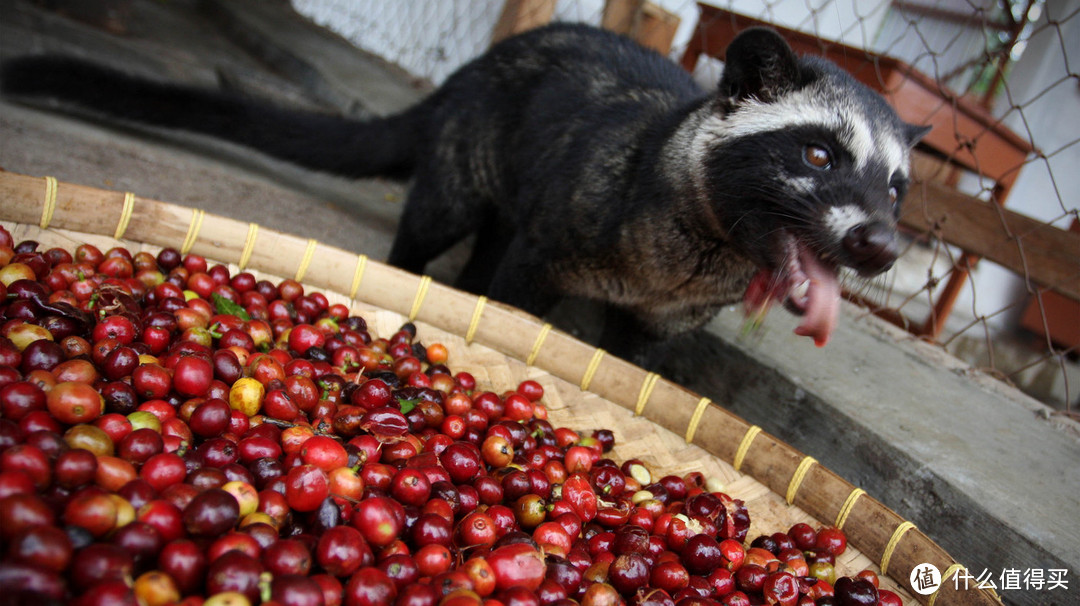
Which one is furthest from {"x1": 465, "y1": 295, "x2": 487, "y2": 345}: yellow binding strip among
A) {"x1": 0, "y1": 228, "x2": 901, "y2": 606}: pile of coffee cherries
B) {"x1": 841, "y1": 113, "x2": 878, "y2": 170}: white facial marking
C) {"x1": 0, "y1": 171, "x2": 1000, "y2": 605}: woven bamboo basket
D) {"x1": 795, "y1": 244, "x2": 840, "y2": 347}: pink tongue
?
{"x1": 841, "y1": 113, "x2": 878, "y2": 170}: white facial marking

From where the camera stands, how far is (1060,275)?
3.04m

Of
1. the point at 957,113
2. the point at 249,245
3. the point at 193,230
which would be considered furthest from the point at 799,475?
the point at 957,113

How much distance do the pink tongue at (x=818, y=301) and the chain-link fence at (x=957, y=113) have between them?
15.0 inches

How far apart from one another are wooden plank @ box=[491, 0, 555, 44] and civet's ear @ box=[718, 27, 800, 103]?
3.03 m

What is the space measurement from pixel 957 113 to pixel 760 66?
237cm

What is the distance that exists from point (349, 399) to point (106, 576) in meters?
0.81

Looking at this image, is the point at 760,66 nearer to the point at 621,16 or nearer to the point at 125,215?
the point at 125,215

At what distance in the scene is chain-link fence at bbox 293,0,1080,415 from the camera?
3.15 m

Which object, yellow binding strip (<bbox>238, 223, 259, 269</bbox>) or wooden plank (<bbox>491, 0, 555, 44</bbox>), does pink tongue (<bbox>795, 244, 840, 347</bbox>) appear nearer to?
yellow binding strip (<bbox>238, 223, 259, 269</bbox>)

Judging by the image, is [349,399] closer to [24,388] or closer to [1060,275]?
[24,388]

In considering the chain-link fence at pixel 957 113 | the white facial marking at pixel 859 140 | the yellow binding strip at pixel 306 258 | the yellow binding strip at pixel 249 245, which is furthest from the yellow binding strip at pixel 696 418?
the yellow binding strip at pixel 249 245

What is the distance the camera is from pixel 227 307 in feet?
6.10

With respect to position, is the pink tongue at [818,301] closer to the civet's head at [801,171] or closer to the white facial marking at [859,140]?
the civet's head at [801,171]

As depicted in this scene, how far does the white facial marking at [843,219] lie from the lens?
5.57 ft
